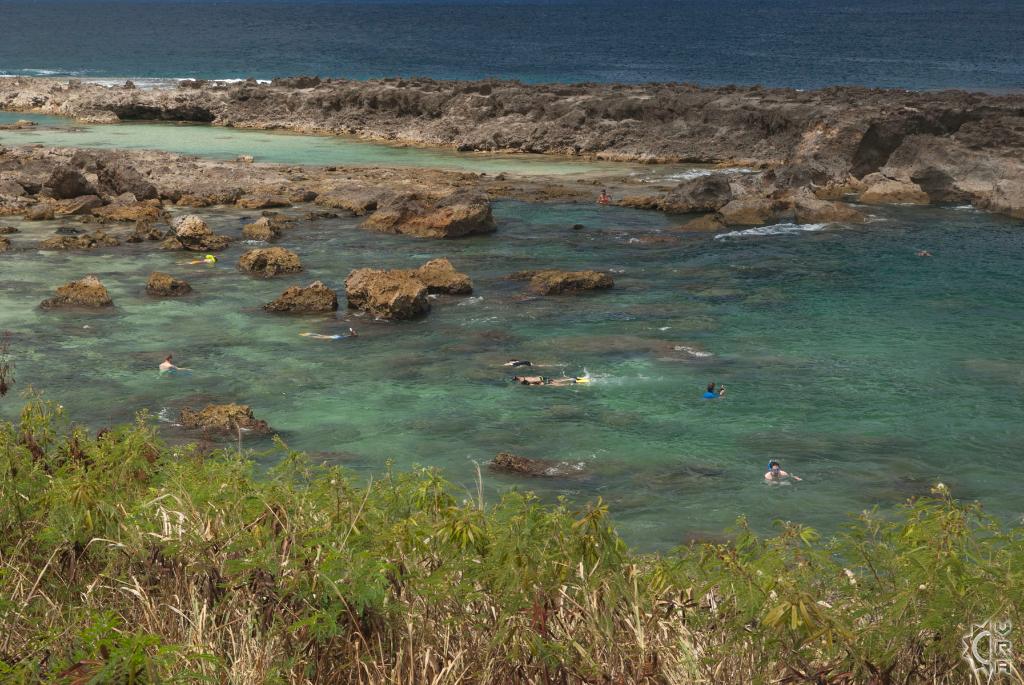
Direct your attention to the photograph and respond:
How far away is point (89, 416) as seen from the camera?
69.6ft

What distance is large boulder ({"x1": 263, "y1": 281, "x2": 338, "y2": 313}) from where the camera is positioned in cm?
2855

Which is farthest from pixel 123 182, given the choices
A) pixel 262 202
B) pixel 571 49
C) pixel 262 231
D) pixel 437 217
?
pixel 571 49

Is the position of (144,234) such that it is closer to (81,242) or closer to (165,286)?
(81,242)

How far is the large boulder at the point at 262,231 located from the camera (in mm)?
36812

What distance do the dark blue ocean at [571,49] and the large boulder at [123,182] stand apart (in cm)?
6638

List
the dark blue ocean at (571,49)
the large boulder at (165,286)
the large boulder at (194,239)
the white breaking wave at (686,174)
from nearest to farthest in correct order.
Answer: the large boulder at (165,286) → the large boulder at (194,239) → the white breaking wave at (686,174) → the dark blue ocean at (571,49)

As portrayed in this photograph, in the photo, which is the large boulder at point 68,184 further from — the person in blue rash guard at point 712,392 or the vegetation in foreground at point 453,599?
the vegetation in foreground at point 453,599

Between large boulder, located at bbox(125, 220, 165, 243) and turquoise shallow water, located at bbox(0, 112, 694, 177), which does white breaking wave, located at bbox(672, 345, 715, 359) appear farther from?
turquoise shallow water, located at bbox(0, 112, 694, 177)

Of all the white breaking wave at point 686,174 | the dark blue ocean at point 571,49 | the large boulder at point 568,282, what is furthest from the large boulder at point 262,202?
the dark blue ocean at point 571,49

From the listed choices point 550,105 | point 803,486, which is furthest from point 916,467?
point 550,105

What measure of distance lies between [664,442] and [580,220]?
20.8 m

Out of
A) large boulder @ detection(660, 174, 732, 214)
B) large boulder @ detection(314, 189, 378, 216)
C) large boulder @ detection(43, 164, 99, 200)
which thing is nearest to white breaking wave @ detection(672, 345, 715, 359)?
large boulder @ detection(660, 174, 732, 214)

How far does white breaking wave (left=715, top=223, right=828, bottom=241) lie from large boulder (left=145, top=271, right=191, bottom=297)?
17.5 m

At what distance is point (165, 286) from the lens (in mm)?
29984
